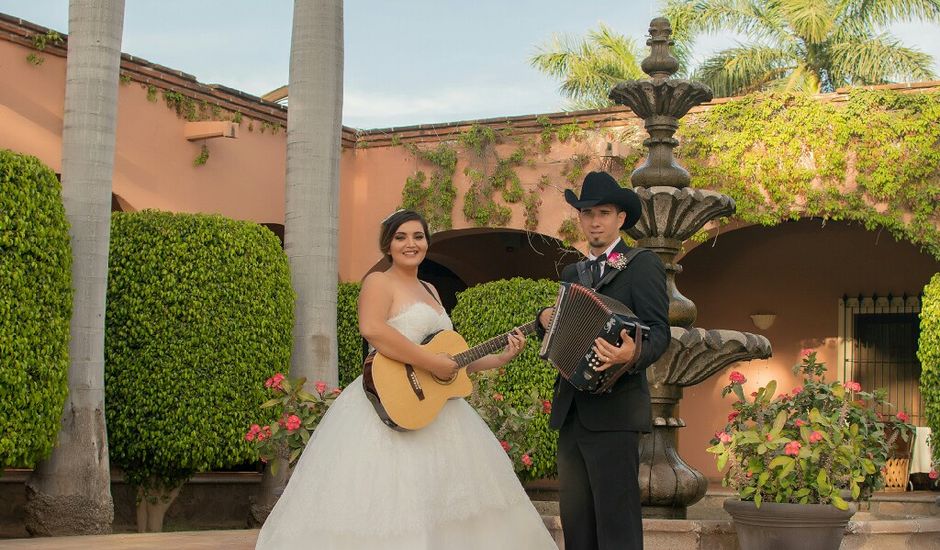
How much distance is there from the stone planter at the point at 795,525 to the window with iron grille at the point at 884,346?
10.0m

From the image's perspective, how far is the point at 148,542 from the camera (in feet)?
22.4

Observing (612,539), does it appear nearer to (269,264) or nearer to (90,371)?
(90,371)

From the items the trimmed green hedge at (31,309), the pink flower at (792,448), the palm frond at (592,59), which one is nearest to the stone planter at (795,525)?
the pink flower at (792,448)

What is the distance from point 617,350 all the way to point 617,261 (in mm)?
507

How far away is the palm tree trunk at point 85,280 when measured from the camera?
806 centimetres

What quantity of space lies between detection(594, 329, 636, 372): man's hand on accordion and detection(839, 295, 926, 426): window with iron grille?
11.8 meters

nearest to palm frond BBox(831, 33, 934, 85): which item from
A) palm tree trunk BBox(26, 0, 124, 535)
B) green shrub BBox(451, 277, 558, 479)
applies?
green shrub BBox(451, 277, 558, 479)

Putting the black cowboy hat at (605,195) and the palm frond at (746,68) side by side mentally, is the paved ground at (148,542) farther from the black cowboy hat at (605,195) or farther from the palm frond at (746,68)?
the palm frond at (746,68)

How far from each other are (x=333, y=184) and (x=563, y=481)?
5.63m

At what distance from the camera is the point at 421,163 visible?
14.6m

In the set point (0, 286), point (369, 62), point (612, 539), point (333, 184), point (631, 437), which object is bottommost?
point (612, 539)

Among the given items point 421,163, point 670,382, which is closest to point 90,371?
point 670,382

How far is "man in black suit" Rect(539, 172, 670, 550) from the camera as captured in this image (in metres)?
4.40

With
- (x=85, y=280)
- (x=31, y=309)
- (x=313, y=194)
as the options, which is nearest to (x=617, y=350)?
(x=31, y=309)
